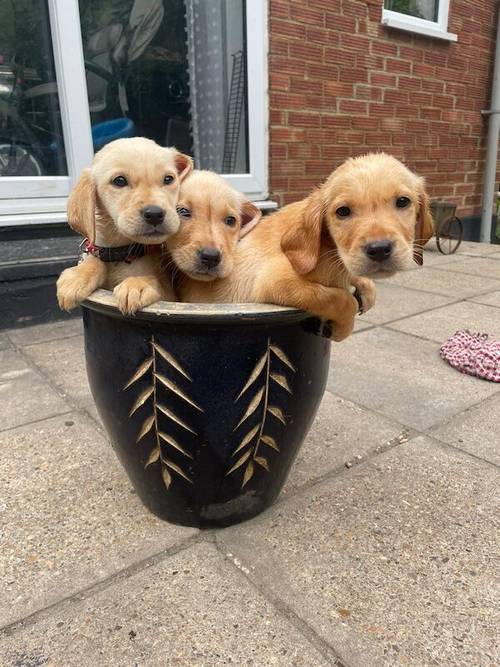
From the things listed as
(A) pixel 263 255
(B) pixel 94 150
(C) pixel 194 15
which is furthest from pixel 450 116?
(A) pixel 263 255

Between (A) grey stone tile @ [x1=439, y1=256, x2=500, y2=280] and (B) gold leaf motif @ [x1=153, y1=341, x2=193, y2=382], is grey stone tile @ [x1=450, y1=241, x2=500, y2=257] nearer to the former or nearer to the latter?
(A) grey stone tile @ [x1=439, y1=256, x2=500, y2=280]

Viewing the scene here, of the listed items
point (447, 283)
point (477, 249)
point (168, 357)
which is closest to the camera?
point (168, 357)

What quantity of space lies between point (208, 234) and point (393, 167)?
607mm

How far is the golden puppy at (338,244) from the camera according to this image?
4.92 ft

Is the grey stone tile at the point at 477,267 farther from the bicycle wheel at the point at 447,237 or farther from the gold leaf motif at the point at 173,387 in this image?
the gold leaf motif at the point at 173,387

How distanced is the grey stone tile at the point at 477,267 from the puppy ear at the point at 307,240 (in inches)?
197

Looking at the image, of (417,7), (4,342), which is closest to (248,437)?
(4,342)

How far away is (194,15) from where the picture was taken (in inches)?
210

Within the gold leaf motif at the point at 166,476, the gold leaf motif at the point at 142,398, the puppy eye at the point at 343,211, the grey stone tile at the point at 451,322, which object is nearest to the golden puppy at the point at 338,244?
the puppy eye at the point at 343,211

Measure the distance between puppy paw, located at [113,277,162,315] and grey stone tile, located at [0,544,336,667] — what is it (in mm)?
880

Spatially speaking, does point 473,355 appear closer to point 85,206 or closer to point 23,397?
point 85,206

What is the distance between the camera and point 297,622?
161 cm

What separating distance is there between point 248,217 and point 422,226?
0.67 m

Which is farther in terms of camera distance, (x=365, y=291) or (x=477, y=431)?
(x=477, y=431)
